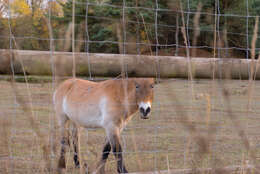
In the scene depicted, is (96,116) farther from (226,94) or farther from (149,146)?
(226,94)

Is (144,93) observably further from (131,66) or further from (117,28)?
(117,28)

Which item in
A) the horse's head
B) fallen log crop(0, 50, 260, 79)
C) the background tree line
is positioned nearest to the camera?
the background tree line

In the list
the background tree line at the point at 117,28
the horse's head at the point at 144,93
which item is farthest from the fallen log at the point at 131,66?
the horse's head at the point at 144,93

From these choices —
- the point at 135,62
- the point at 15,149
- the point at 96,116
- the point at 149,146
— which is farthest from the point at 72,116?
the point at 135,62

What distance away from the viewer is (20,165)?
418cm

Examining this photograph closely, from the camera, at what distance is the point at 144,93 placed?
14.1ft

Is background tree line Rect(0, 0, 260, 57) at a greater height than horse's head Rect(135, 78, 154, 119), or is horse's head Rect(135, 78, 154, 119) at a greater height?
background tree line Rect(0, 0, 260, 57)

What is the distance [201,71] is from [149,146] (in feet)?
9.38

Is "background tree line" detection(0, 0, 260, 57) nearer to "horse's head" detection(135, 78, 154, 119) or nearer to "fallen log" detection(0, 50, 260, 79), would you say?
"fallen log" detection(0, 50, 260, 79)

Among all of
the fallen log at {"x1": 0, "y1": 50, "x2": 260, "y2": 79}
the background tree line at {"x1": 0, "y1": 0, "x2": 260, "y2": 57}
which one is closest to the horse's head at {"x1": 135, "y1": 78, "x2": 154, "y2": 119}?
the background tree line at {"x1": 0, "y1": 0, "x2": 260, "y2": 57}

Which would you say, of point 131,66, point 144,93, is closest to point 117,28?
point 131,66

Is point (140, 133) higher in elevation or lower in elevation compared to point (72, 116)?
lower

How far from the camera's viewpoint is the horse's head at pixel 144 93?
4113mm

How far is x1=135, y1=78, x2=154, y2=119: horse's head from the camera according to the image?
411 centimetres
